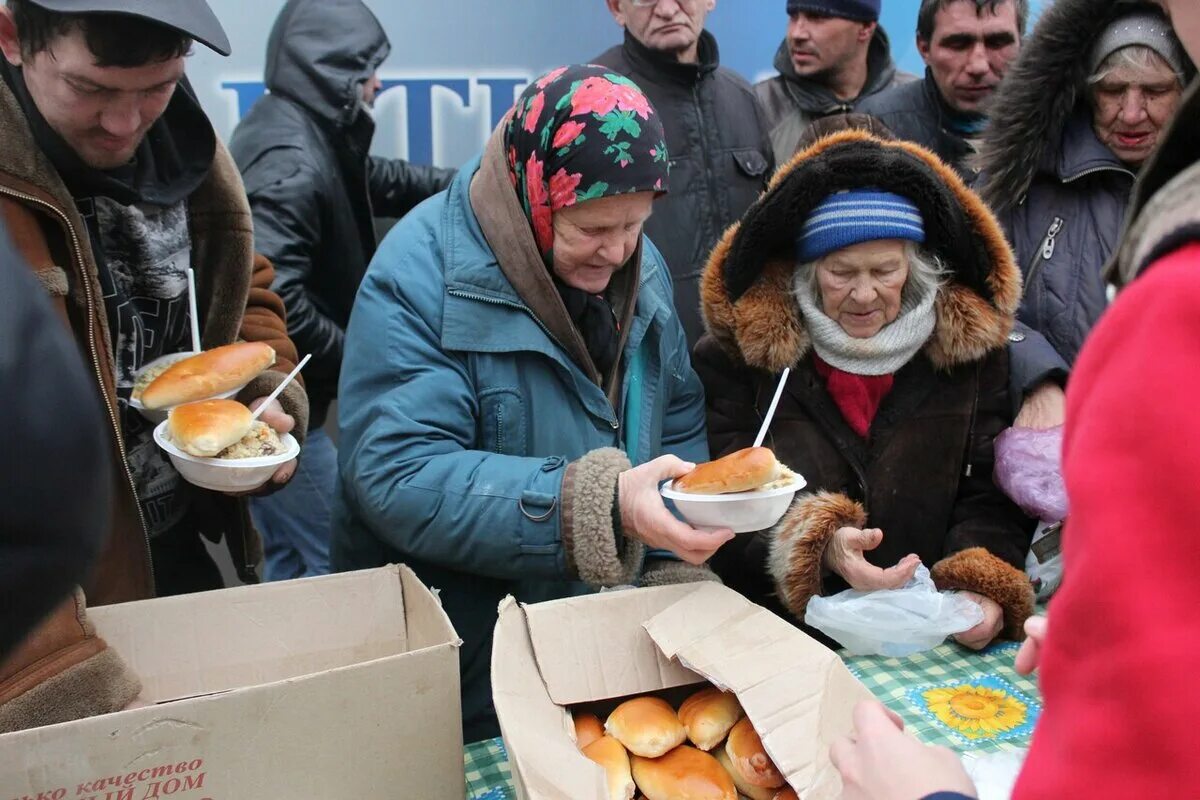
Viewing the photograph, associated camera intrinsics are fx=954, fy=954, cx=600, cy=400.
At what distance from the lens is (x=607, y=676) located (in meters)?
1.47

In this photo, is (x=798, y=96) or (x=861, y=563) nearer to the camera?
(x=861, y=563)

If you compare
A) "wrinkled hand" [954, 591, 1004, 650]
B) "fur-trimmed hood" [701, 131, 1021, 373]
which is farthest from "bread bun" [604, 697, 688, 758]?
"fur-trimmed hood" [701, 131, 1021, 373]

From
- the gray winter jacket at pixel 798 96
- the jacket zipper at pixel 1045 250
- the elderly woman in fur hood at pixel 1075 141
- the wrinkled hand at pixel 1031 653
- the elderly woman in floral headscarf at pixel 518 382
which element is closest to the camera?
the wrinkled hand at pixel 1031 653

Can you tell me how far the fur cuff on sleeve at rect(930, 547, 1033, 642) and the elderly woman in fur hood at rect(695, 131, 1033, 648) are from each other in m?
0.07

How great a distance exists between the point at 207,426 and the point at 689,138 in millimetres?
2173

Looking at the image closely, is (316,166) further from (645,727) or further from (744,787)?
→ (744,787)

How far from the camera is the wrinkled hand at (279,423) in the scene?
74.7 inches

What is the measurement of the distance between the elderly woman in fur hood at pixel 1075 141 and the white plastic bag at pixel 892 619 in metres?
1.00

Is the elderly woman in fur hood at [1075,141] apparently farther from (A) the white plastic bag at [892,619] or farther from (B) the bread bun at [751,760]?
(B) the bread bun at [751,760]

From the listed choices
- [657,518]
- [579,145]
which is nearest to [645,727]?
[657,518]

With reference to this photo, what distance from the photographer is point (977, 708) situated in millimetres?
1652

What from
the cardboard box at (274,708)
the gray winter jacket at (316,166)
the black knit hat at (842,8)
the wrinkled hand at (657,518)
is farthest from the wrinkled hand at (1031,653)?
the black knit hat at (842,8)

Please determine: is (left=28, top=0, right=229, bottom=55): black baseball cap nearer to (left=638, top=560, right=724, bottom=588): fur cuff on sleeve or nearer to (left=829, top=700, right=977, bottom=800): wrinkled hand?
(left=638, top=560, right=724, bottom=588): fur cuff on sleeve

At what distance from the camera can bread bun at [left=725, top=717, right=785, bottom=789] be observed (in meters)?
1.34
